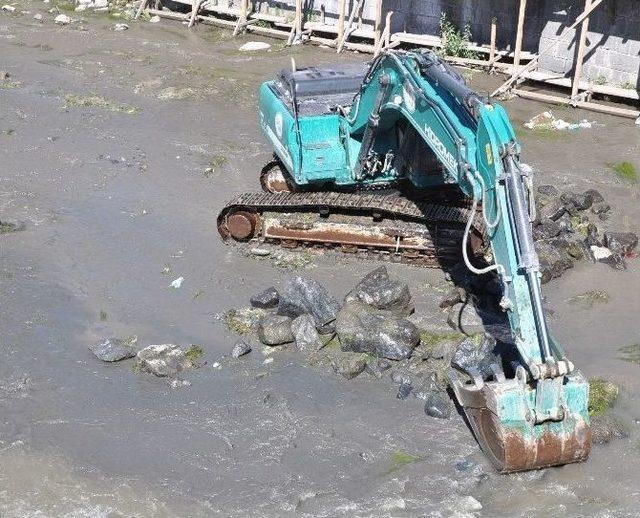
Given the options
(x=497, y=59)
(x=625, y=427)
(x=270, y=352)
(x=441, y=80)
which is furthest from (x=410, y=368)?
(x=497, y=59)

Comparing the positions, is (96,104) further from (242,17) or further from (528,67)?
(528,67)

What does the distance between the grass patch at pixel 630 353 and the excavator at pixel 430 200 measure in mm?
1193

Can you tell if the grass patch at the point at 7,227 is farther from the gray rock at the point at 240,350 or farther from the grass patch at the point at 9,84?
the grass patch at the point at 9,84

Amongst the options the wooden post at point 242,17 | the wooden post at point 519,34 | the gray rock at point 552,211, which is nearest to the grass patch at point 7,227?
the gray rock at point 552,211

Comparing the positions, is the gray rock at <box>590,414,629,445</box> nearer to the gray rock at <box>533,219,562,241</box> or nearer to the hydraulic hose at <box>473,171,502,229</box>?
the hydraulic hose at <box>473,171,502,229</box>

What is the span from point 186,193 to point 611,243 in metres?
5.82

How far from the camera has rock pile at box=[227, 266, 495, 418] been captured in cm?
941

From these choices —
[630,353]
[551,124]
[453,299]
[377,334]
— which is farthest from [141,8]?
[630,353]

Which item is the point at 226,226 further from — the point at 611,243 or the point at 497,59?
the point at 497,59

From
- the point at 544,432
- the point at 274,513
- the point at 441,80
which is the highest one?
the point at 441,80

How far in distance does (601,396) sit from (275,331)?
3242 mm

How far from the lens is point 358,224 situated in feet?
39.3

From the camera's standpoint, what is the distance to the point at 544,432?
308 inches

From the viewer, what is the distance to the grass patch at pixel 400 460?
832cm
